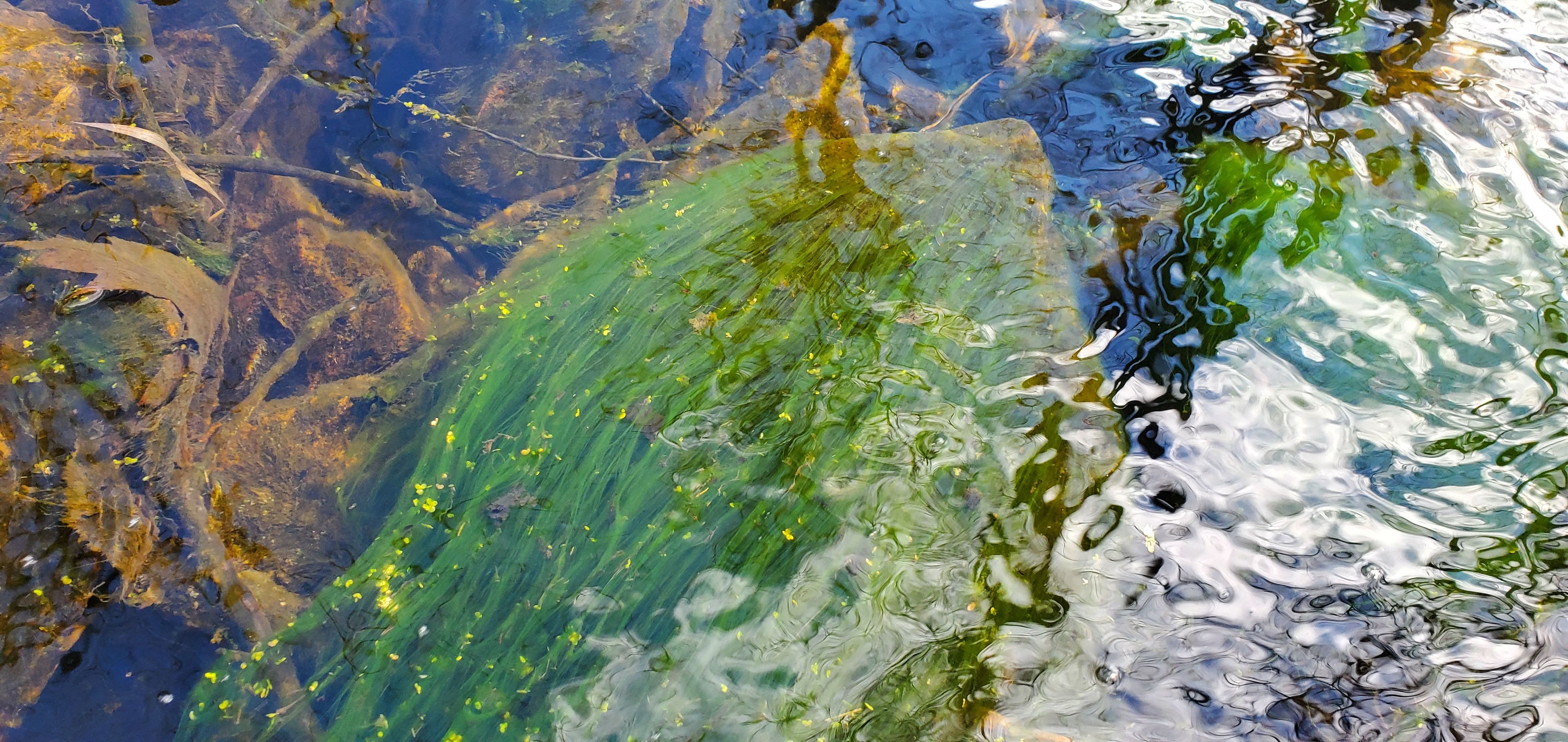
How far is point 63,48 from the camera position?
256 cm

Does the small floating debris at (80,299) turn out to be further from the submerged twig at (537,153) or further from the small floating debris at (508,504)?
the small floating debris at (508,504)

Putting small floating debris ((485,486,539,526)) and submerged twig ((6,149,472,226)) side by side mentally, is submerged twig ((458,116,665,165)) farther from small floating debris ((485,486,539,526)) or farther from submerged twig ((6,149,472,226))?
small floating debris ((485,486,539,526))

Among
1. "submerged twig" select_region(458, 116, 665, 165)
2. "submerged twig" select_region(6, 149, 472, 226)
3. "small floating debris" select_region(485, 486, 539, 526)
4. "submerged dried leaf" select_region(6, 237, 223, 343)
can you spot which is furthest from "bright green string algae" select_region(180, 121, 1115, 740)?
"submerged dried leaf" select_region(6, 237, 223, 343)

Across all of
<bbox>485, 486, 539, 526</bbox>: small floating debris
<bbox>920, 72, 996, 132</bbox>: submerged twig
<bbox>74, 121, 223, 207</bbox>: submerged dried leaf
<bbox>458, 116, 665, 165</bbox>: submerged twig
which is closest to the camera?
<bbox>485, 486, 539, 526</bbox>: small floating debris

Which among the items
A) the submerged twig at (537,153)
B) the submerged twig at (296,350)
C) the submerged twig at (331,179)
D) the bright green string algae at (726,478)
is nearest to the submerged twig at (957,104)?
the bright green string algae at (726,478)

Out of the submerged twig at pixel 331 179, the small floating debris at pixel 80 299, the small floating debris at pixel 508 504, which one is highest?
the submerged twig at pixel 331 179

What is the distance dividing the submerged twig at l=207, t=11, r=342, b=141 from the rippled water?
23 mm

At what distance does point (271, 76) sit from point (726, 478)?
219 cm

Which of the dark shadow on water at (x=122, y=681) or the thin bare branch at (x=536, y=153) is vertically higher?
the thin bare branch at (x=536, y=153)

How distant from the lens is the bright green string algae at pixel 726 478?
196 cm

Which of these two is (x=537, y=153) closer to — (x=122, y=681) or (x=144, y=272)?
(x=144, y=272)

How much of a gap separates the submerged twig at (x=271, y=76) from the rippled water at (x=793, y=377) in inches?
0.9

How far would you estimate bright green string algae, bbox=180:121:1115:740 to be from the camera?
6.43 feet

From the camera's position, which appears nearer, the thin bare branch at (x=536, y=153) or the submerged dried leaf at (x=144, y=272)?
the submerged dried leaf at (x=144, y=272)
